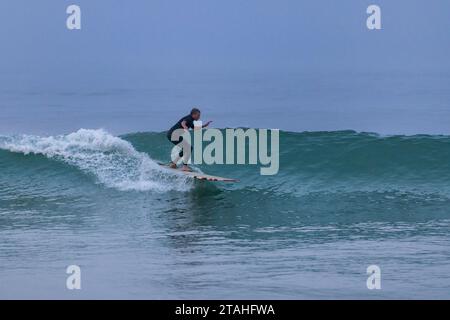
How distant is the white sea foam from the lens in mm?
16578

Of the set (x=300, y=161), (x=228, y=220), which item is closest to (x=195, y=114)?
(x=228, y=220)

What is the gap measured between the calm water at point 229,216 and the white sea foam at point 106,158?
3cm

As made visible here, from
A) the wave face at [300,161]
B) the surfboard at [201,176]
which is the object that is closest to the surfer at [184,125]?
the surfboard at [201,176]

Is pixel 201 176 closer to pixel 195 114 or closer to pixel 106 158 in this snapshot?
pixel 195 114

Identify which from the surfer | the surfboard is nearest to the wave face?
the surfboard

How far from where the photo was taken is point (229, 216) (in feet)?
48.1

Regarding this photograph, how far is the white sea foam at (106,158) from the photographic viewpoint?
16.6 m

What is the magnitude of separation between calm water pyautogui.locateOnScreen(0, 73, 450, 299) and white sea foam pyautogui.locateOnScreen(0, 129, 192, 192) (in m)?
0.03

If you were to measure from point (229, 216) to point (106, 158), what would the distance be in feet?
13.6

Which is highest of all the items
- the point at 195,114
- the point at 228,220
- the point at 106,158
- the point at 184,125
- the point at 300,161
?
the point at 195,114

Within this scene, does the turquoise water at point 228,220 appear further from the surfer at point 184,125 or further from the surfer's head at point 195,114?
the surfer's head at point 195,114

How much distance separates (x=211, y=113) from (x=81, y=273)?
54.5ft
